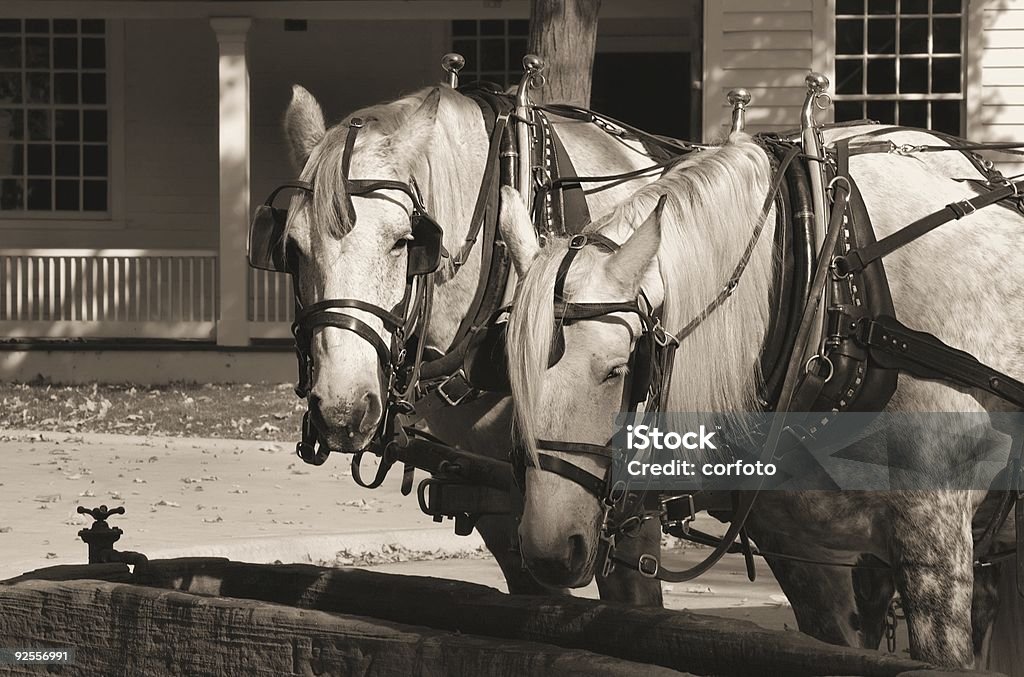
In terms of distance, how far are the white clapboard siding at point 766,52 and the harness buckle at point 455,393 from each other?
11.4 metres

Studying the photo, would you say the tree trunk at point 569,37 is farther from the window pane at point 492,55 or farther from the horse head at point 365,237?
the window pane at point 492,55

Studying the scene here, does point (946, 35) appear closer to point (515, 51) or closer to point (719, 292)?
point (515, 51)

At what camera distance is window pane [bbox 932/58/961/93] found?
15.5 m

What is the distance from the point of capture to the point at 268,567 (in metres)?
4.84

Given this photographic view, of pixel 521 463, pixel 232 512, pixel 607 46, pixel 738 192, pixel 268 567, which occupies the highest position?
pixel 607 46

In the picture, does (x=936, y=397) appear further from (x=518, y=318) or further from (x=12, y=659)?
(x=12, y=659)

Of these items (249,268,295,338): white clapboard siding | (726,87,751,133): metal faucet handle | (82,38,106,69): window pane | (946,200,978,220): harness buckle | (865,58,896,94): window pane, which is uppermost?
(82,38,106,69): window pane

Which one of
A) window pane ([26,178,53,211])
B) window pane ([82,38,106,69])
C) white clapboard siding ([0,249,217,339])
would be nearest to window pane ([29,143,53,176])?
window pane ([26,178,53,211])

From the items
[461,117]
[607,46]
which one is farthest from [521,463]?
[607,46]

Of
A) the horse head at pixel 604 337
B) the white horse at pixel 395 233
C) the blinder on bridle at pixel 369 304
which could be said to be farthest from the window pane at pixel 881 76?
the horse head at pixel 604 337

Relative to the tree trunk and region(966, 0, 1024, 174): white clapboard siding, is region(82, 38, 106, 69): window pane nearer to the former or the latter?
the tree trunk

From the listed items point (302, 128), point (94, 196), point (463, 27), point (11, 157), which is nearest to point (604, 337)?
point (302, 128)

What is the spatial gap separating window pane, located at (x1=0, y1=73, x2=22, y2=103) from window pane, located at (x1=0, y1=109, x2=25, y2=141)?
157mm

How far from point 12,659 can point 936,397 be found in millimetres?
2872
